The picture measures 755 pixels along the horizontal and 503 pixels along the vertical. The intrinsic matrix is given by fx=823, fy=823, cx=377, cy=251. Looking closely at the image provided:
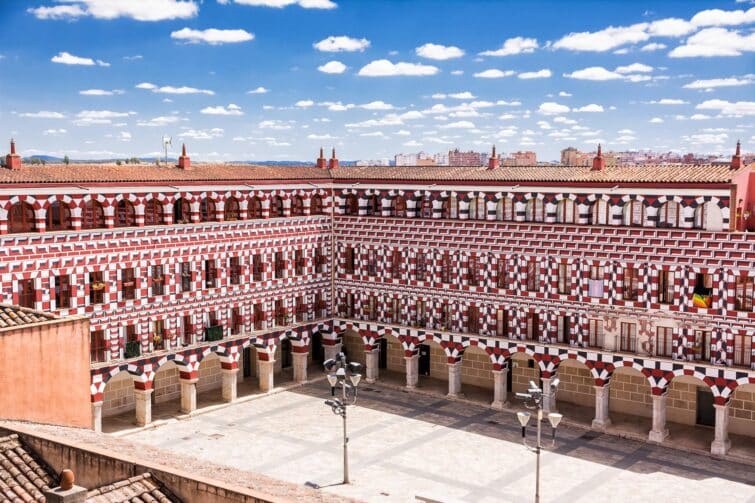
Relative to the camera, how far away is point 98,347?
34781mm

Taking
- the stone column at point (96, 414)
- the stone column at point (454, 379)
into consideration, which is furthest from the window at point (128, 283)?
the stone column at point (454, 379)

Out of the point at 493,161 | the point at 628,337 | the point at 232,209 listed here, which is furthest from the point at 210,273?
the point at 628,337

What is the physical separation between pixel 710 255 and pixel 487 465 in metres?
12.4

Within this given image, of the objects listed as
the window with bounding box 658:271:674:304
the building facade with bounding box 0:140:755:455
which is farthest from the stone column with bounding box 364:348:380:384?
the window with bounding box 658:271:674:304

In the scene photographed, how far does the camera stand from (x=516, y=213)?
39.3 meters

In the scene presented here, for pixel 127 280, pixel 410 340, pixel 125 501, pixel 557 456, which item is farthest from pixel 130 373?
pixel 125 501

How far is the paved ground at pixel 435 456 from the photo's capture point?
29750 millimetres

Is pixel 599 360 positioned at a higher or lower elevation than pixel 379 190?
lower

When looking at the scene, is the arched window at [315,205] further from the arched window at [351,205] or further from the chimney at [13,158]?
the chimney at [13,158]

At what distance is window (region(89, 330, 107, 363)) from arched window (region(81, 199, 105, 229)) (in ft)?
14.8

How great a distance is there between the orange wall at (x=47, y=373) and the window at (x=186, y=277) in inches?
699

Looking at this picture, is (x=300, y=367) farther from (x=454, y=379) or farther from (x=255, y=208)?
(x=255, y=208)

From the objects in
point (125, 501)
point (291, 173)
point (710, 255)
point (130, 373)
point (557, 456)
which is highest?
point (291, 173)

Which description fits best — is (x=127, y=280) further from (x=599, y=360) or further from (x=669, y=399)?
(x=669, y=399)
